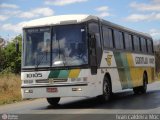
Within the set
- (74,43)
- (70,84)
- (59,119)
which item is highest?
(74,43)

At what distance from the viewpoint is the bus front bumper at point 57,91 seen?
1701 centimetres

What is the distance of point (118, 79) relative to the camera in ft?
69.2

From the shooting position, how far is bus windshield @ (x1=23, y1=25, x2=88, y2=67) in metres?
17.3

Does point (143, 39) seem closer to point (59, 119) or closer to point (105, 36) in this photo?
point (105, 36)

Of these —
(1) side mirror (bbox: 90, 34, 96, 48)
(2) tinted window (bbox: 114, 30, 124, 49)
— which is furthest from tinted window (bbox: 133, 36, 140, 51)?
(1) side mirror (bbox: 90, 34, 96, 48)

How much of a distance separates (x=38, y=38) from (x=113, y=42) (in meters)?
4.26

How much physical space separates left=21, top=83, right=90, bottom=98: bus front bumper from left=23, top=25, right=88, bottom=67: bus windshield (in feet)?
2.61

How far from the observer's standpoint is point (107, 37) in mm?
20047

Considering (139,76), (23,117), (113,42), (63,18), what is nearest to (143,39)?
(139,76)

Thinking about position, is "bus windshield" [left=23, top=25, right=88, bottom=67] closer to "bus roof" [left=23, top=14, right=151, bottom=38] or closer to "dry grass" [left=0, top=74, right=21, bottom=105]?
"bus roof" [left=23, top=14, right=151, bottom=38]

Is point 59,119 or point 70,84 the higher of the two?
point 70,84

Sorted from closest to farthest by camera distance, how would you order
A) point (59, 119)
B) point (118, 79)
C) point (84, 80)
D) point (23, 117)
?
point (59, 119) < point (23, 117) < point (84, 80) < point (118, 79)

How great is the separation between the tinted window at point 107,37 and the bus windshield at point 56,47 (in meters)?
2.33

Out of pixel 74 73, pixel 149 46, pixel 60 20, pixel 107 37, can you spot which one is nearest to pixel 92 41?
pixel 74 73
